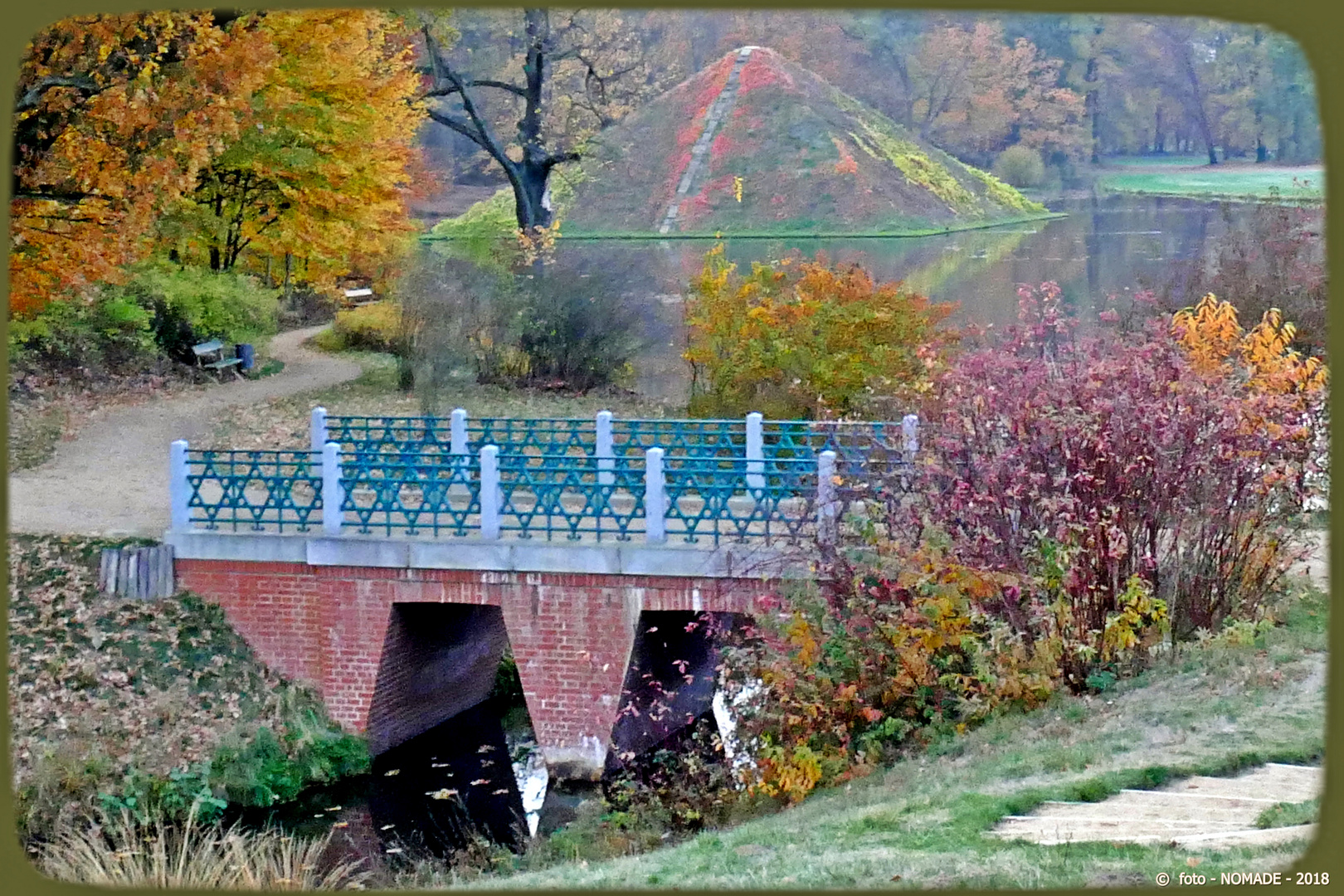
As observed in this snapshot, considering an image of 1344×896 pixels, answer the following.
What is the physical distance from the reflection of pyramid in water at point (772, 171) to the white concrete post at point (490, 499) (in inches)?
1471

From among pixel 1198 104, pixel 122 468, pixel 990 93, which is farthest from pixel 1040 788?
pixel 990 93

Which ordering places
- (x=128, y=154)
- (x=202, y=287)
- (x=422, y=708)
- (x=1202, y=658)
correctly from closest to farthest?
(x=1202, y=658)
(x=128, y=154)
(x=422, y=708)
(x=202, y=287)

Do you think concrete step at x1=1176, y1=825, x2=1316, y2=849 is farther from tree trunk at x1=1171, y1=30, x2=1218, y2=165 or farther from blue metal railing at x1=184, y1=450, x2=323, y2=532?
tree trunk at x1=1171, y1=30, x2=1218, y2=165

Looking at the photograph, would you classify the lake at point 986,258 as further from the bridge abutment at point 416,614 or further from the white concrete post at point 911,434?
the bridge abutment at point 416,614

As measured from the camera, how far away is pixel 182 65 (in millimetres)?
13617

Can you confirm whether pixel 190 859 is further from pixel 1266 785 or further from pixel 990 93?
pixel 990 93

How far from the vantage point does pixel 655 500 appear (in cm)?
1352

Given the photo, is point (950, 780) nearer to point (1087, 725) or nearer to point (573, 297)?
point (1087, 725)

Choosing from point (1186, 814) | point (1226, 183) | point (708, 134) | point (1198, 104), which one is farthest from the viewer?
point (708, 134)

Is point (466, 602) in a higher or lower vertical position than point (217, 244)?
lower

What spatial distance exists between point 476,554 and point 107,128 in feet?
15.9

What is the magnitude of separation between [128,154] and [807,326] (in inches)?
364

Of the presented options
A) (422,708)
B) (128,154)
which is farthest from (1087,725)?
(128,154)

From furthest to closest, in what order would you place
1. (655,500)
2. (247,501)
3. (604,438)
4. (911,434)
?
1. (604,438)
2. (247,501)
3. (655,500)
4. (911,434)
